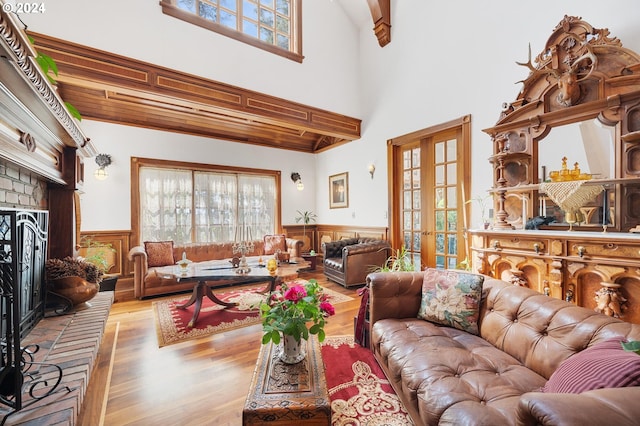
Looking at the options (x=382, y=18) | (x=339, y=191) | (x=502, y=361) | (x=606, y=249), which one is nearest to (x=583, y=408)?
(x=502, y=361)

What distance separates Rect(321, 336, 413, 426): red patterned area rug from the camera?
1.55m

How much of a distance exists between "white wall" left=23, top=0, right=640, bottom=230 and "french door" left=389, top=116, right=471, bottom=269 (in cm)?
19

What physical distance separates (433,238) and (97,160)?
5.57 metres

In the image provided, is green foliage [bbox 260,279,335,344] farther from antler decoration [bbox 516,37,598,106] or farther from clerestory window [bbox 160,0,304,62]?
clerestory window [bbox 160,0,304,62]

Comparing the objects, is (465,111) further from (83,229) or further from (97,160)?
(83,229)

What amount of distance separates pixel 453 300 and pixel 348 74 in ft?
15.6

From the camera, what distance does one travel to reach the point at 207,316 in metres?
3.12

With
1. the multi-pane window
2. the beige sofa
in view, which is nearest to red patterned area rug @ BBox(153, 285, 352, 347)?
the beige sofa

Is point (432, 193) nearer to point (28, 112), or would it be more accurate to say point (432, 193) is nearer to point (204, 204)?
point (204, 204)

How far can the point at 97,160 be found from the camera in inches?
168

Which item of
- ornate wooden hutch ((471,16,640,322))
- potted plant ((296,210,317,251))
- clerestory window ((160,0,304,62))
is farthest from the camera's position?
potted plant ((296,210,317,251))

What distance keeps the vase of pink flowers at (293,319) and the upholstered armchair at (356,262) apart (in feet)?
8.81

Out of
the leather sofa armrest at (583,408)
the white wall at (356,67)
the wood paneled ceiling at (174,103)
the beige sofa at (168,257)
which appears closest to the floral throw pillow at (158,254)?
the beige sofa at (168,257)

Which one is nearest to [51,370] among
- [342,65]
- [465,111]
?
[465,111]
